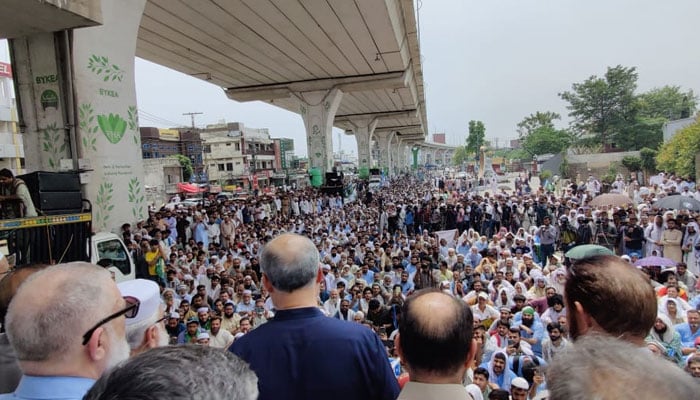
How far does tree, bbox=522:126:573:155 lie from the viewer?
61.0m

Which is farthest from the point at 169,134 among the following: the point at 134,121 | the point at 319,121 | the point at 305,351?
the point at 305,351

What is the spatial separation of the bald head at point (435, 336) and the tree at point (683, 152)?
28.3 meters

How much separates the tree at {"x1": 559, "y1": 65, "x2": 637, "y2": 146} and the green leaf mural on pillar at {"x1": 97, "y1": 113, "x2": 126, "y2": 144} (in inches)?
2067

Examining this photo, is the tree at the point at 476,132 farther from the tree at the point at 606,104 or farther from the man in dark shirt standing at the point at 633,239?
the man in dark shirt standing at the point at 633,239

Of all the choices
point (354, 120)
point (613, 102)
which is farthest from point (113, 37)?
point (613, 102)

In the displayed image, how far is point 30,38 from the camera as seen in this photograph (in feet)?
20.9

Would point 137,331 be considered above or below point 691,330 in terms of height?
above

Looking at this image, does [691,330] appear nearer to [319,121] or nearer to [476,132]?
[319,121]

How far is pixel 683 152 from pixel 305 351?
29812 millimetres

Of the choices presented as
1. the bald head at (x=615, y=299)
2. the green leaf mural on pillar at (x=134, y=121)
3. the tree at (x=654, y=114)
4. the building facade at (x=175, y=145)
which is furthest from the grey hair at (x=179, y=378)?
the tree at (x=654, y=114)

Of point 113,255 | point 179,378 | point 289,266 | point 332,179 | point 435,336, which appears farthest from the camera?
point 332,179

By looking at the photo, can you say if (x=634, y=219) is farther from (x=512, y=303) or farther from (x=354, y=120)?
(x=354, y=120)

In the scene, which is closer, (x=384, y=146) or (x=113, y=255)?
(x=113, y=255)

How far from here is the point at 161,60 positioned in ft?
45.8
